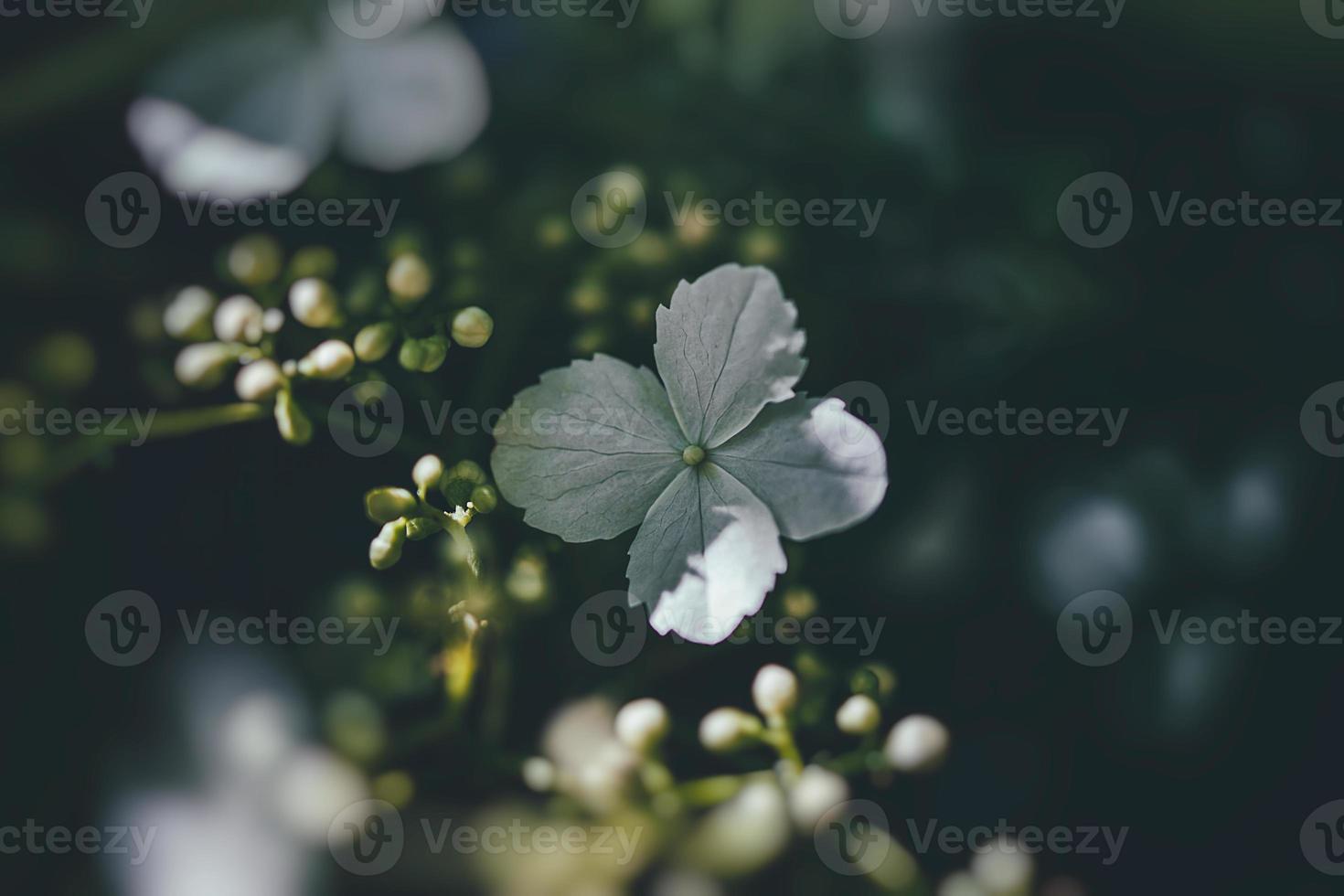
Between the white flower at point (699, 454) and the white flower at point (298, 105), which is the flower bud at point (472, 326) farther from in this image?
the white flower at point (298, 105)

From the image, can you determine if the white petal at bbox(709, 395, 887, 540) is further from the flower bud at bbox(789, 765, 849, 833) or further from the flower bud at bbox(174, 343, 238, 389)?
the flower bud at bbox(174, 343, 238, 389)

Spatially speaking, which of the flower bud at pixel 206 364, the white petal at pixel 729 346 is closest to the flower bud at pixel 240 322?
the flower bud at pixel 206 364

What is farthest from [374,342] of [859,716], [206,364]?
[859,716]

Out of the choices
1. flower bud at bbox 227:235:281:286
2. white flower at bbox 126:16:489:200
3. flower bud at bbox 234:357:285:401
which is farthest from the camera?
white flower at bbox 126:16:489:200

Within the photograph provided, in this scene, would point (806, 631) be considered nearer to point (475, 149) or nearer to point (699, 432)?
point (699, 432)

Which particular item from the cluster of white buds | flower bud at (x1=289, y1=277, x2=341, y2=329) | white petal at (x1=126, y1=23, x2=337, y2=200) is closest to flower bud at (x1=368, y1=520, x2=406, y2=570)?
Answer: the cluster of white buds

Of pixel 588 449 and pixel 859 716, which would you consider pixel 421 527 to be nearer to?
pixel 588 449

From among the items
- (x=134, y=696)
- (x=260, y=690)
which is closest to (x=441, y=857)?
(x=260, y=690)
